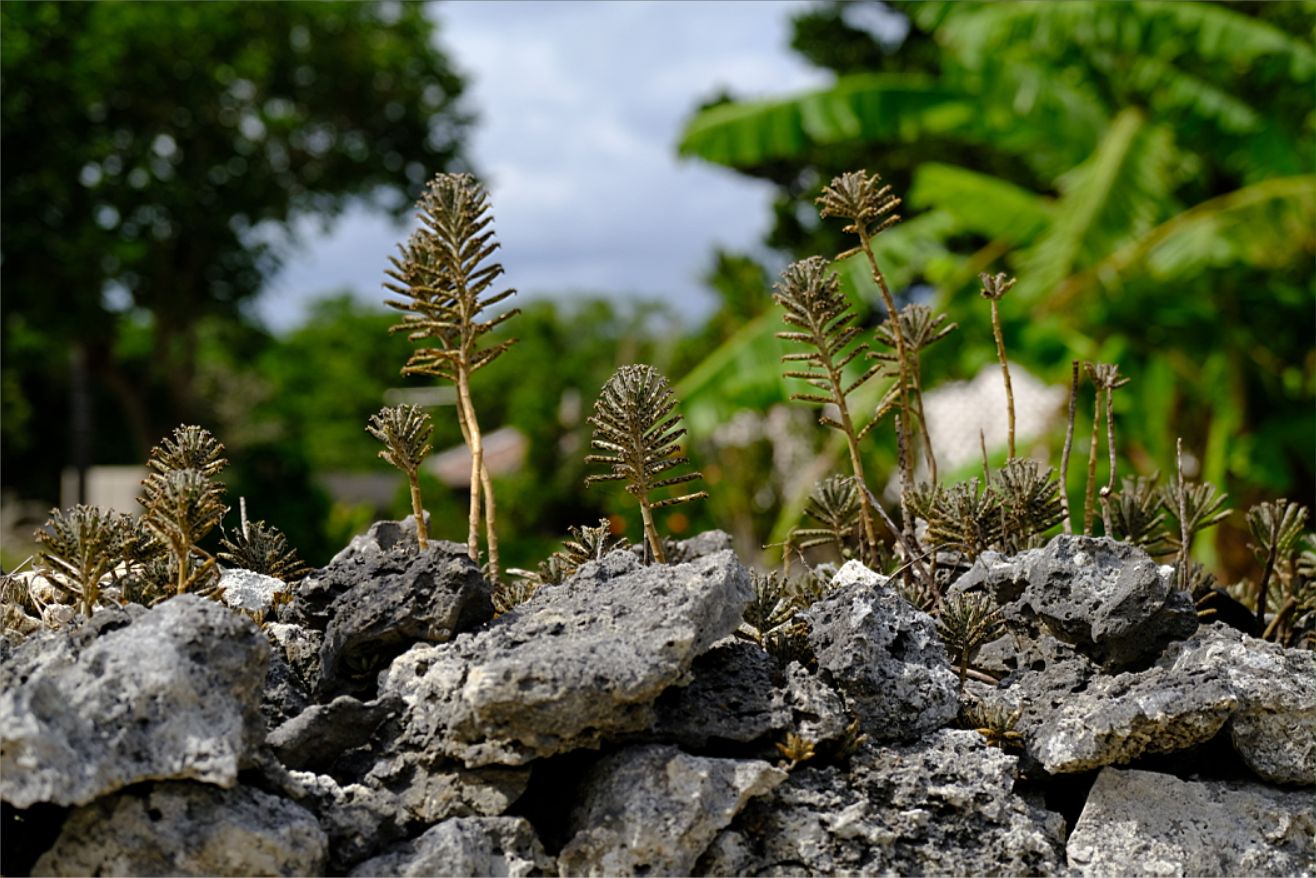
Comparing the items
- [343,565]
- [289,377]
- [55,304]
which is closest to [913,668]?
[343,565]

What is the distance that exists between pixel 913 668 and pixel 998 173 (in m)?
20.3

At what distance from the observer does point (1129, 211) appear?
35.1ft

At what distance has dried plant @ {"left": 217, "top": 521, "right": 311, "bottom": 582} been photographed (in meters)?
2.40

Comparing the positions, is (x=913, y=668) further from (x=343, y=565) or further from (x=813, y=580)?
(x=343, y=565)

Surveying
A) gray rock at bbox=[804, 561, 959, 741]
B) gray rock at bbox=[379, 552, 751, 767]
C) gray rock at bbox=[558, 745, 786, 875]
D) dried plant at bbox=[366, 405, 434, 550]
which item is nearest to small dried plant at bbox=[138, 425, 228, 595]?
dried plant at bbox=[366, 405, 434, 550]

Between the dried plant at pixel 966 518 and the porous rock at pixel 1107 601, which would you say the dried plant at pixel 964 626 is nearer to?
the porous rock at pixel 1107 601

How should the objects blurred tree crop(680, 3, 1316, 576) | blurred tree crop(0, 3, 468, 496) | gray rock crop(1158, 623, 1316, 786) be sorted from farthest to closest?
blurred tree crop(0, 3, 468, 496), blurred tree crop(680, 3, 1316, 576), gray rock crop(1158, 623, 1316, 786)

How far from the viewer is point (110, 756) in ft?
5.02

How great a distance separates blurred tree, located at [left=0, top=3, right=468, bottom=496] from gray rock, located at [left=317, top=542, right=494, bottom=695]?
1656cm

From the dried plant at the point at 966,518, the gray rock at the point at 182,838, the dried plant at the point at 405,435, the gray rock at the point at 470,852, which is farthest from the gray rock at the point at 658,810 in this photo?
the dried plant at the point at 966,518

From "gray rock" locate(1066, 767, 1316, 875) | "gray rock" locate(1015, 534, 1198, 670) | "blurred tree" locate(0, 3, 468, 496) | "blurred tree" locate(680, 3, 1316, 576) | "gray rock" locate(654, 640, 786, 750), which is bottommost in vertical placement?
"gray rock" locate(1066, 767, 1316, 875)

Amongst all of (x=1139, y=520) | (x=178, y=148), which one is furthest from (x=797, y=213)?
(x=1139, y=520)

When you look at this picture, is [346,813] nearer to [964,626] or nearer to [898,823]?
[898,823]

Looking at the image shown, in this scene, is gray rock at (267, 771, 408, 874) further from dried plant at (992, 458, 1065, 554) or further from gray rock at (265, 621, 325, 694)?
dried plant at (992, 458, 1065, 554)
